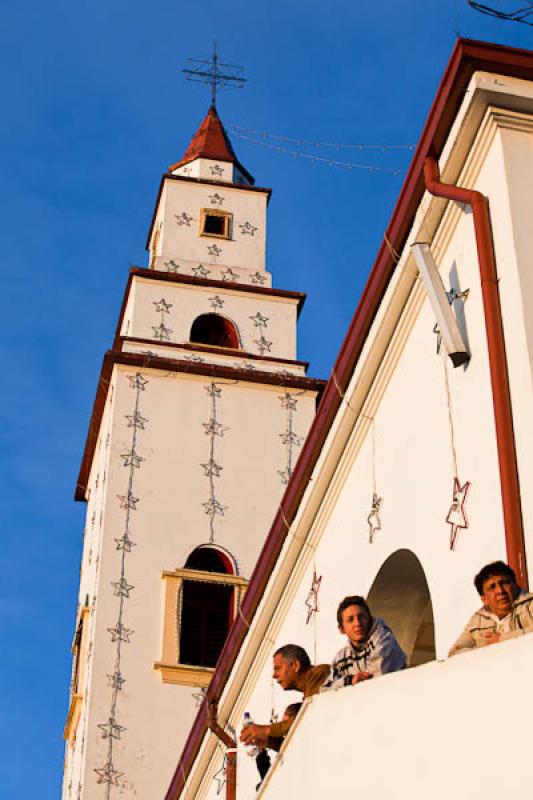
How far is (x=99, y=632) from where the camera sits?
2273 cm

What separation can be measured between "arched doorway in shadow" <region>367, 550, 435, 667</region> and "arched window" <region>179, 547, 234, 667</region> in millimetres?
10253

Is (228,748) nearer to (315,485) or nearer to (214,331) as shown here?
(315,485)

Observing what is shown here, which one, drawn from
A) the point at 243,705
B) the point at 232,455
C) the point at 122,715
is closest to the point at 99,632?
the point at 122,715

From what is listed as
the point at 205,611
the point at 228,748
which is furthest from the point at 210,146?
the point at 228,748

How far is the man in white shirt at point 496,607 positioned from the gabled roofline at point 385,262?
418cm

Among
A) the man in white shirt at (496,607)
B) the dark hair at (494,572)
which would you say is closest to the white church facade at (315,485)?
Result: the man in white shirt at (496,607)

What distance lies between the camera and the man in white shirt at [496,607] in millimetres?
7537

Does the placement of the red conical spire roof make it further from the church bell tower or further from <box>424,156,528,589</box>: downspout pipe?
<box>424,156,528,589</box>: downspout pipe

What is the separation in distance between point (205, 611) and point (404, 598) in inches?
459

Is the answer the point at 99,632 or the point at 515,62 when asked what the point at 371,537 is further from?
the point at 99,632

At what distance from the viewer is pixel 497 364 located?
979 centimetres

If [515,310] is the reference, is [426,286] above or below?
above

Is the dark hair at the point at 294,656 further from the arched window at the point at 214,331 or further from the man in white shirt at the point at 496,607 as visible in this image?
the arched window at the point at 214,331

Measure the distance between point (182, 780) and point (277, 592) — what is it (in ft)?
14.9
